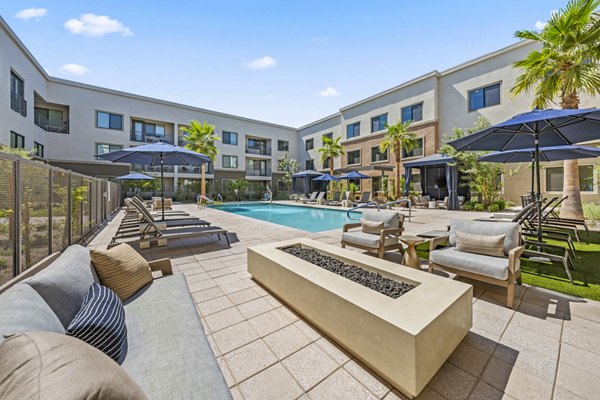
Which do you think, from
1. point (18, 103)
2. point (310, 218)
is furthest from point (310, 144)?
point (18, 103)

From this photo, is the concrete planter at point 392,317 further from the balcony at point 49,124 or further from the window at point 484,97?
the balcony at point 49,124

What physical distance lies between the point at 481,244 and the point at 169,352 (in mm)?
4051

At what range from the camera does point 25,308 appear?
1278 mm

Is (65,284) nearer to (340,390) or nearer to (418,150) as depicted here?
(340,390)

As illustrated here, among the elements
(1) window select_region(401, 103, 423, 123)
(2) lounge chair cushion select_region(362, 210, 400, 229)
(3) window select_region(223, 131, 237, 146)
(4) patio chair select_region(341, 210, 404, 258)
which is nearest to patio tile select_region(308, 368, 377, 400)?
(4) patio chair select_region(341, 210, 404, 258)

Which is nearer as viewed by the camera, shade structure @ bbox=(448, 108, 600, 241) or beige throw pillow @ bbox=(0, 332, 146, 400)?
beige throw pillow @ bbox=(0, 332, 146, 400)

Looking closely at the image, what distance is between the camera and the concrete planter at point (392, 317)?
72.2 inches

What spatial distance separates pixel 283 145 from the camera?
Result: 3312 cm

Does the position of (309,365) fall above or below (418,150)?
below

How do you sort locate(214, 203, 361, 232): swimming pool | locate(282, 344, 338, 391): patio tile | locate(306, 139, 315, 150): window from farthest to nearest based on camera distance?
locate(306, 139, 315, 150): window → locate(214, 203, 361, 232): swimming pool → locate(282, 344, 338, 391): patio tile

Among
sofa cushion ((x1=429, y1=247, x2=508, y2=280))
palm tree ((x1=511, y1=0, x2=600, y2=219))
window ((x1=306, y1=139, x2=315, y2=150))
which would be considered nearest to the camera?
sofa cushion ((x1=429, y1=247, x2=508, y2=280))

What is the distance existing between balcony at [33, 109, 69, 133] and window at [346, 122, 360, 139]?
2448 centimetres

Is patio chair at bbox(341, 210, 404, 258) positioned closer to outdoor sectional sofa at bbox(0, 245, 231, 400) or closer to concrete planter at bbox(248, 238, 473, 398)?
concrete planter at bbox(248, 238, 473, 398)

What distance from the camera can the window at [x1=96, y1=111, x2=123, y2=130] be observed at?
21.9 metres
